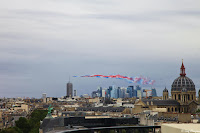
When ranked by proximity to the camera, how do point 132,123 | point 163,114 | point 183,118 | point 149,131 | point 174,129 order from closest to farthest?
point 174,129 → point 149,131 → point 132,123 → point 183,118 → point 163,114

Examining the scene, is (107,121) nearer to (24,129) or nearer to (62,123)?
(62,123)

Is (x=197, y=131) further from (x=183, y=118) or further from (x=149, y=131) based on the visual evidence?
(x=183, y=118)

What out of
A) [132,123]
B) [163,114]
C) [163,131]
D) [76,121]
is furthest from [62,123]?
[163,114]

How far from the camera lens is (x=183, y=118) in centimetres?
12125

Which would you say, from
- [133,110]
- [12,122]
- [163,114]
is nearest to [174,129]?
[163,114]

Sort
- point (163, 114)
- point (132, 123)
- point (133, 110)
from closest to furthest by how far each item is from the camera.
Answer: point (132, 123) → point (163, 114) → point (133, 110)

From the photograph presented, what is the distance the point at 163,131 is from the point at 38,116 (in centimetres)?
14145

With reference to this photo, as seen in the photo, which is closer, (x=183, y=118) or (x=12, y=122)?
(x=183, y=118)

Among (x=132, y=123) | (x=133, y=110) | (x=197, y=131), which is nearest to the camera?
(x=197, y=131)

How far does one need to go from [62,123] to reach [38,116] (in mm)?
98816

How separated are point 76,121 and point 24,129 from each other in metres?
55.6

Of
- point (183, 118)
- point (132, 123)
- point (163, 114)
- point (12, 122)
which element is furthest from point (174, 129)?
point (12, 122)

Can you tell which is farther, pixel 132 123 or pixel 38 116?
pixel 38 116

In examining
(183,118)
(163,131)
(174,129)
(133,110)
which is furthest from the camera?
(133,110)
